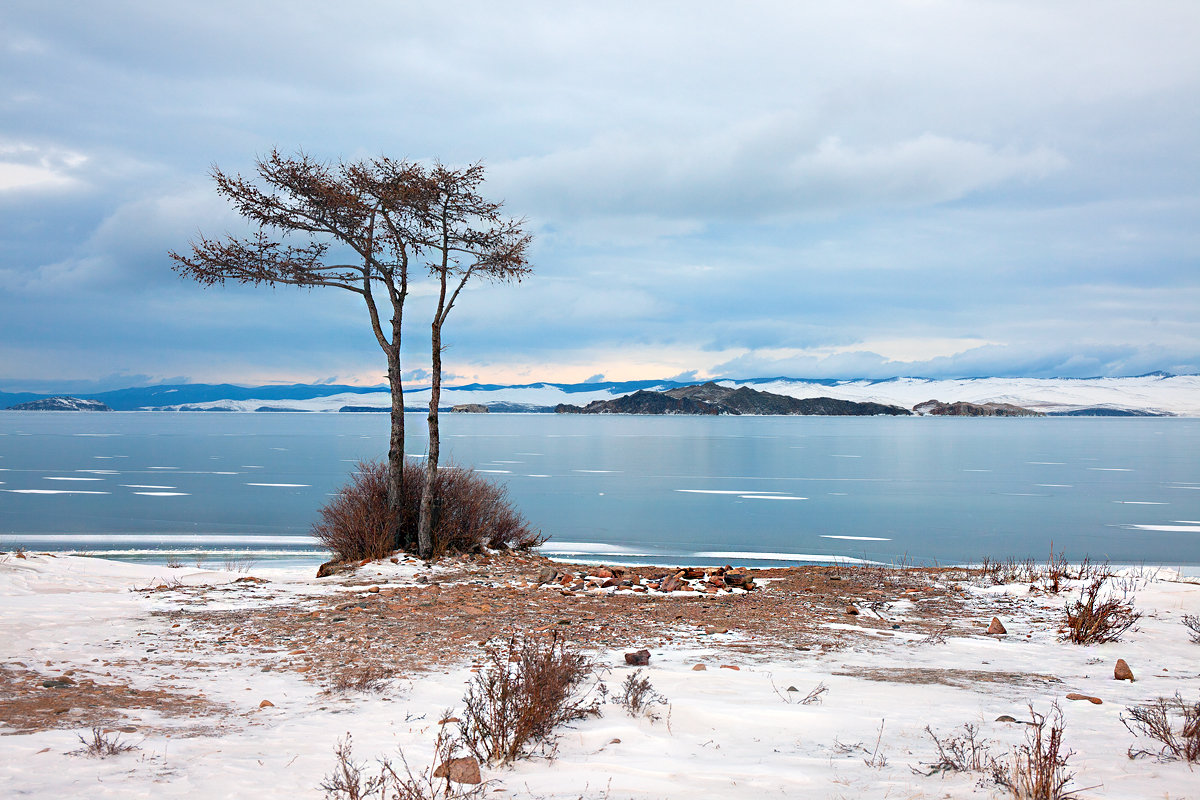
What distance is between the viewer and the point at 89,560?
1209cm

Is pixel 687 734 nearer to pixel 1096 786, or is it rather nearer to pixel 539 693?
pixel 539 693

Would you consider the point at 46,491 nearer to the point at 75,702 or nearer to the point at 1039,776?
the point at 75,702

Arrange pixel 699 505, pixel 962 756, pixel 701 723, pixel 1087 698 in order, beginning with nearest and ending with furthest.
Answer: pixel 962 756
pixel 701 723
pixel 1087 698
pixel 699 505

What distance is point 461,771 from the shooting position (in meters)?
3.82

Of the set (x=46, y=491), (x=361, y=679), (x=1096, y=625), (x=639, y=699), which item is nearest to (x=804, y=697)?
(x=639, y=699)

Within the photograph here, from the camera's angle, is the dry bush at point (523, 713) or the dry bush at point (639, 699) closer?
the dry bush at point (523, 713)

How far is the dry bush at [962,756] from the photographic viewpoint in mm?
3893

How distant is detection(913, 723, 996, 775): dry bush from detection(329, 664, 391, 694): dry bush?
11.6ft

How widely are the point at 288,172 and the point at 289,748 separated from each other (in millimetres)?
9969

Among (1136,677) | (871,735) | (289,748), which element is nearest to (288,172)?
(289,748)

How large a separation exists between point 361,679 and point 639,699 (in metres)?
2.02

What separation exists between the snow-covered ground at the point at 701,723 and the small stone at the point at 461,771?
0.31ft

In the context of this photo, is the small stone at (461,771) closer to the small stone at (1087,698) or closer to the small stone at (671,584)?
the small stone at (1087,698)

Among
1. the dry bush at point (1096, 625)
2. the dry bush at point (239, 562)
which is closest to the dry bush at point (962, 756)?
the dry bush at point (1096, 625)
